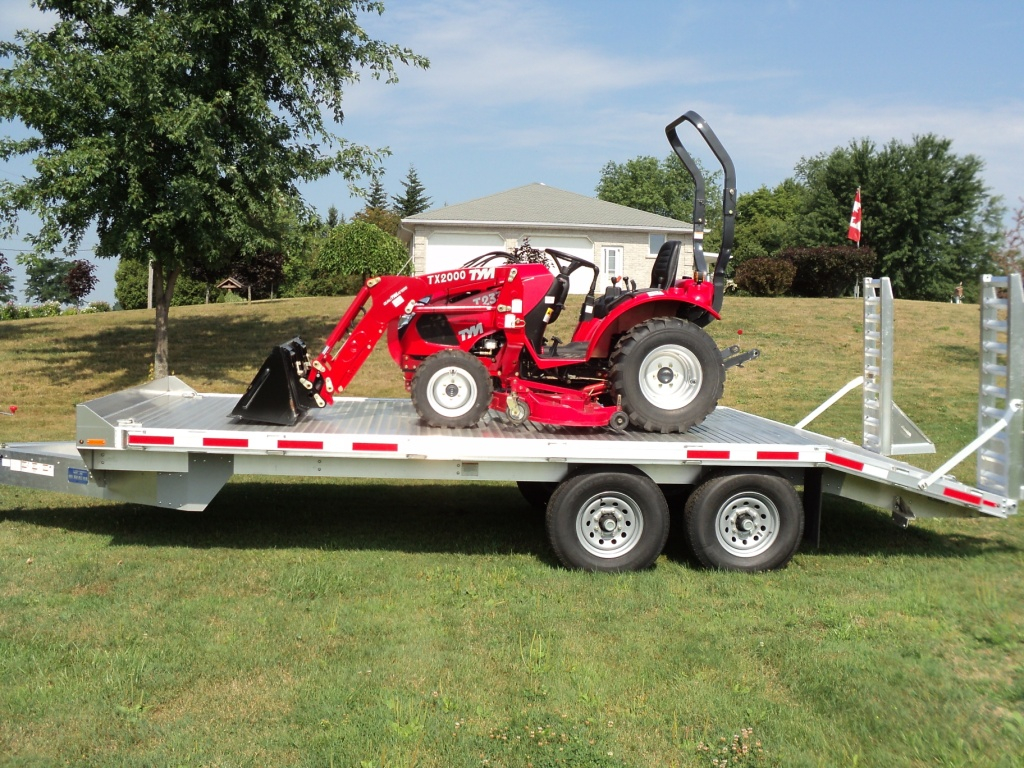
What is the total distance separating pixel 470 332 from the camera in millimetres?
7359

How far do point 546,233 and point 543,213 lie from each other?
42.8 inches

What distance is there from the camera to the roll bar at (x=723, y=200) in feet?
23.4

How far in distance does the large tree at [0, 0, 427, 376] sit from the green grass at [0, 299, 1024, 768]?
6495 mm

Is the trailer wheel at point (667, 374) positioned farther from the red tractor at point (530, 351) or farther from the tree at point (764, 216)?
the tree at point (764, 216)

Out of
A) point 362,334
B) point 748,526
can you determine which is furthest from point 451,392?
point 748,526

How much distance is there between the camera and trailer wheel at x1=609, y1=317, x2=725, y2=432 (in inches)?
273

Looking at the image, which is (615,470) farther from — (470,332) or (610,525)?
(470,332)

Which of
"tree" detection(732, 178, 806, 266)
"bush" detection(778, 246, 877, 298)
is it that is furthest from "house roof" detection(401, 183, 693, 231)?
"tree" detection(732, 178, 806, 266)

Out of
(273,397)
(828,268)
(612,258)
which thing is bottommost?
(273,397)

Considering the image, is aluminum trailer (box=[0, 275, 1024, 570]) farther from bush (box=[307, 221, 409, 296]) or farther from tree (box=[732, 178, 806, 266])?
tree (box=[732, 178, 806, 266])

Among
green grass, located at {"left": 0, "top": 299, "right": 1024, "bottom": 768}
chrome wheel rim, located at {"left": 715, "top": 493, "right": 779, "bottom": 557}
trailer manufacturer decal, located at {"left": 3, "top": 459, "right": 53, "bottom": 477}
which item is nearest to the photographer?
green grass, located at {"left": 0, "top": 299, "right": 1024, "bottom": 768}

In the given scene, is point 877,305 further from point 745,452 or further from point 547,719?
point 547,719

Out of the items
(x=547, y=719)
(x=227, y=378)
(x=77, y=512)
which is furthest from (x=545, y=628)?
(x=227, y=378)

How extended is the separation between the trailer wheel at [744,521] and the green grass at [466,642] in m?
0.20
